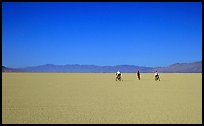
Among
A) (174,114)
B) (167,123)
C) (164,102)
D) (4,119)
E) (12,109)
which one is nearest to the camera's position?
(167,123)

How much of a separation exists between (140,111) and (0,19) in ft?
17.7

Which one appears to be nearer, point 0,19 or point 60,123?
point 0,19

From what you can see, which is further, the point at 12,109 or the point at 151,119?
the point at 12,109

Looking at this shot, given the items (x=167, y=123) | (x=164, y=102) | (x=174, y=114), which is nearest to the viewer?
(x=167, y=123)

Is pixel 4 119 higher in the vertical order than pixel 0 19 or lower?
lower

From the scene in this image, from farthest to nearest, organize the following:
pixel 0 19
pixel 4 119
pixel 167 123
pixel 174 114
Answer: pixel 174 114 → pixel 4 119 → pixel 167 123 → pixel 0 19

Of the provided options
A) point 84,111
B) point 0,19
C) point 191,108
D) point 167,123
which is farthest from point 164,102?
point 0,19

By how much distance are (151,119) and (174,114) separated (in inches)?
48.4

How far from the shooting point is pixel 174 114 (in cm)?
1073

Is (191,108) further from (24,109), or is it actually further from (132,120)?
(24,109)

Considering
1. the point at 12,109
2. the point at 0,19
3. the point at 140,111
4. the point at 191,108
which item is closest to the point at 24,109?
the point at 12,109

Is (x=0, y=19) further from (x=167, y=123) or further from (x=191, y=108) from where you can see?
(x=191, y=108)

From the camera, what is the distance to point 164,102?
45.7 ft

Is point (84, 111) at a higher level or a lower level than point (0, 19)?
lower
